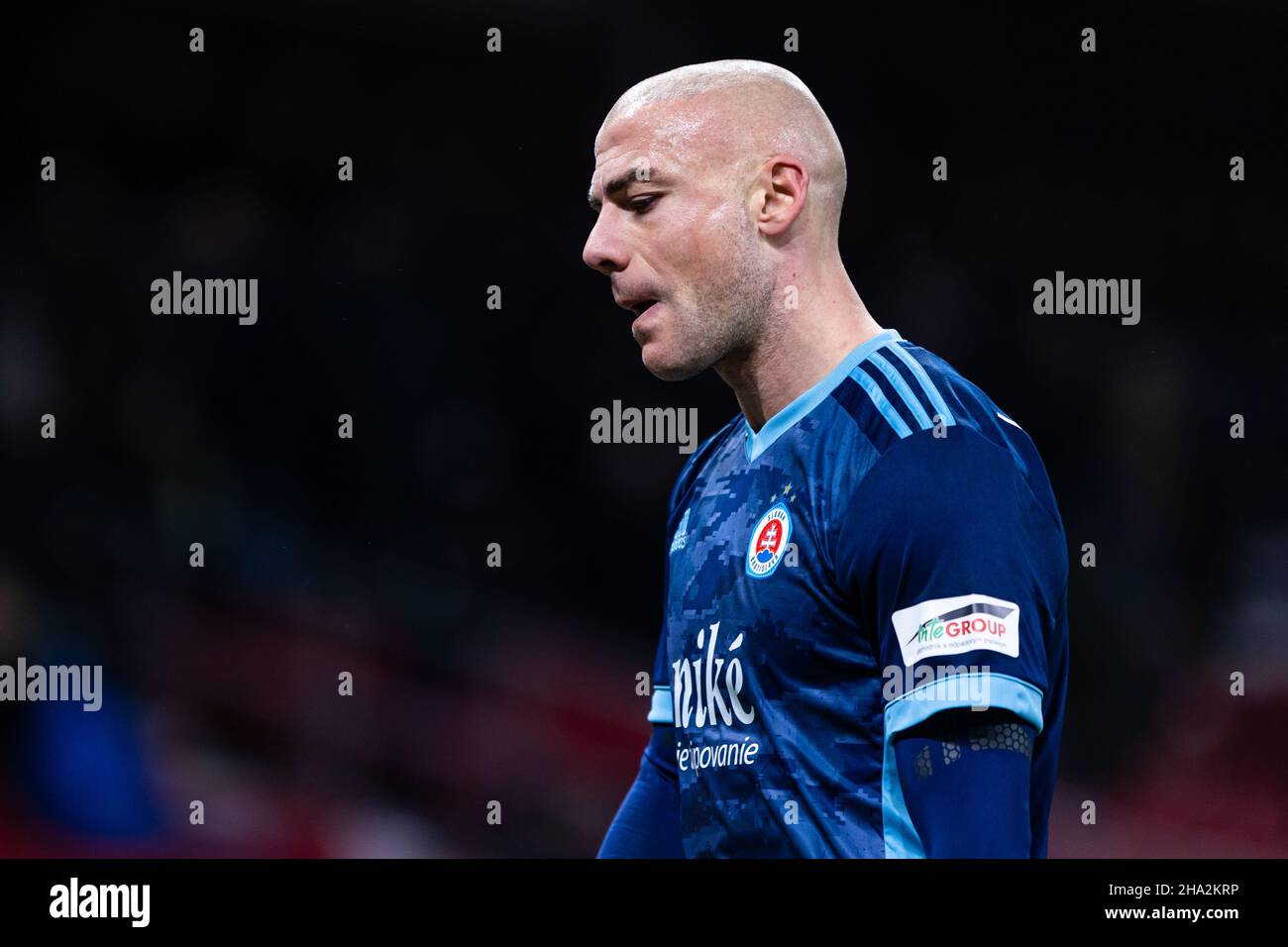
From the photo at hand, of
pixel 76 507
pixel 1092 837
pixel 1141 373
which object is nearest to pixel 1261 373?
pixel 1141 373

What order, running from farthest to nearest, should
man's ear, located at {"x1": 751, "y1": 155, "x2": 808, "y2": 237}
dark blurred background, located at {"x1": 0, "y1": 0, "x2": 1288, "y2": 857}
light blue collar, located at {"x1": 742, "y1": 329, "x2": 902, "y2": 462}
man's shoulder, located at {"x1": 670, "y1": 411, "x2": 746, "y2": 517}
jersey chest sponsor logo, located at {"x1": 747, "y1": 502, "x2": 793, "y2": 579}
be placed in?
1. dark blurred background, located at {"x1": 0, "y1": 0, "x2": 1288, "y2": 857}
2. man's shoulder, located at {"x1": 670, "y1": 411, "x2": 746, "y2": 517}
3. man's ear, located at {"x1": 751, "y1": 155, "x2": 808, "y2": 237}
4. light blue collar, located at {"x1": 742, "y1": 329, "x2": 902, "y2": 462}
5. jersey chest sponsor logo, located at {"x1": 747, "y1": 502, "x2": 793, "y2": 579}

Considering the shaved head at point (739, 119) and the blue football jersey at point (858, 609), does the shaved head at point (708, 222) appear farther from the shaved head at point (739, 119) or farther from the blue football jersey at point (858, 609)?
the blue football jersey at point (858, 609)

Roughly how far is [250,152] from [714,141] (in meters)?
4.25

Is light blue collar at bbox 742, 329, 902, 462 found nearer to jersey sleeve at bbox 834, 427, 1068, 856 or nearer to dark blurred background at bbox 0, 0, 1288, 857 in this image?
jersey sleeve at bbox 834, 427, 1068, 856

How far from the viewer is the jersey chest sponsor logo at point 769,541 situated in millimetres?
2299

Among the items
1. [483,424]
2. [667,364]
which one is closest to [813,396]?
[667,364]

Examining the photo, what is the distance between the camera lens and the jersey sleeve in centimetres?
198

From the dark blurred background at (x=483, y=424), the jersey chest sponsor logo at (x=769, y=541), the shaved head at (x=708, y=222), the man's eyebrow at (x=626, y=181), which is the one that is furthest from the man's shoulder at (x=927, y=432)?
the dark blurred background at (x=483, y=424)

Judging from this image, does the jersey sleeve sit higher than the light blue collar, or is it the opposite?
the light blue collar

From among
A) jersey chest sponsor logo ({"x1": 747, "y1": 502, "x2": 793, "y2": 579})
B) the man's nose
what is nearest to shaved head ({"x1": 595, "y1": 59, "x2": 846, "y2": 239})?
the man's nose

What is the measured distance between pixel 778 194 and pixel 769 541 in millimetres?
636

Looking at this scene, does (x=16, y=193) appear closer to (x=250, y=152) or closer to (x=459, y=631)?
(x=250, y=152)

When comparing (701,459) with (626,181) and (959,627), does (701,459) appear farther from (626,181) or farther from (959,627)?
(959,627)

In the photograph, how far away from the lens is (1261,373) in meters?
6.10
